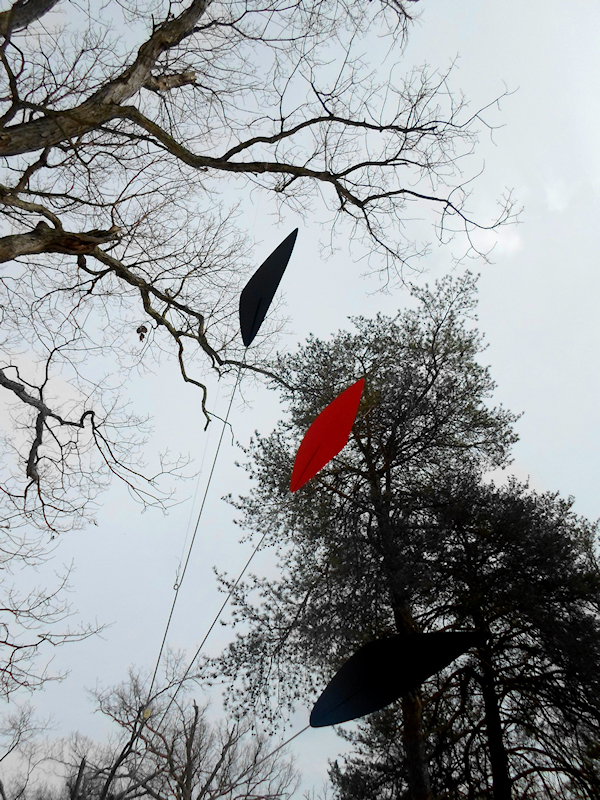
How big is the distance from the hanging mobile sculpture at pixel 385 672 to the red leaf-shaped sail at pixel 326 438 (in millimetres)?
742

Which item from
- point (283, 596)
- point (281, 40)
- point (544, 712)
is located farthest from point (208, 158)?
point (544, 712)

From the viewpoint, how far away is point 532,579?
3.23 metres

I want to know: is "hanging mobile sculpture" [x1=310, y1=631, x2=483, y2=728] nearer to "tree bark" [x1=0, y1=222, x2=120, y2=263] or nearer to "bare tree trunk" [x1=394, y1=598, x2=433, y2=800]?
"bare tree trunk" [x1=394, y1=598, x2=433, y2=800]

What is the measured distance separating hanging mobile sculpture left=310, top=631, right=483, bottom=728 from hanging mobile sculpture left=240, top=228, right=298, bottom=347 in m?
1.48

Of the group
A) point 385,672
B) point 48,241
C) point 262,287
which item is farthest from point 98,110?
point 385,672

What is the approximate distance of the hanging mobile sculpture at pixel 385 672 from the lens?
1808 millimetres

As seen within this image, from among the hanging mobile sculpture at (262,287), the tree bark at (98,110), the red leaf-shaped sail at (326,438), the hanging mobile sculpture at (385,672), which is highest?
the tree bark at (98,110)

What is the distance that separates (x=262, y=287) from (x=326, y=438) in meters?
0.83

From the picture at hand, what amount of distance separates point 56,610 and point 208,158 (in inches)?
110

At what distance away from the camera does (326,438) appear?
2266 millimetres

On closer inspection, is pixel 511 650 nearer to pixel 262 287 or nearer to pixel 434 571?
pixel 434 571

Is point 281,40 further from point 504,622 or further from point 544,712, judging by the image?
point 544,712

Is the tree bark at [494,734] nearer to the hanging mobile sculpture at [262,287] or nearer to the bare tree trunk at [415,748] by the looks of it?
the bare tree trunk at [415,748]

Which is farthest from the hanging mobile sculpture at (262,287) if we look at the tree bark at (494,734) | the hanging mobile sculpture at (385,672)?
the tree bark at (494,734)
